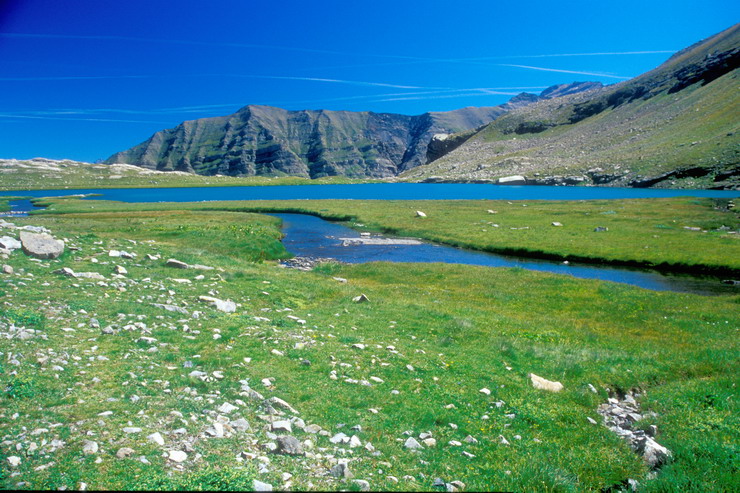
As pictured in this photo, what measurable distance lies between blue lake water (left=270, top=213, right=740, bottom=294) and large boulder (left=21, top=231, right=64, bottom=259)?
29856 millimetres

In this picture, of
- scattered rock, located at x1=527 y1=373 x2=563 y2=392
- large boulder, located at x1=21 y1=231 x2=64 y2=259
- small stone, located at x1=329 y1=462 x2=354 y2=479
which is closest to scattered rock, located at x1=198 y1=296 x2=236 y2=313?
large boulder, located at x1=21 y1=231 x2=64 y2=259

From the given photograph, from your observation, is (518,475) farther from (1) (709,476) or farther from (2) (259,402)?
(2) (259,402)

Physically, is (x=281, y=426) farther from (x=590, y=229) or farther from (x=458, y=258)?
(x=590, y=229)

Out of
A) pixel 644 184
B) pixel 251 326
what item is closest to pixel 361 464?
pixel 251 326

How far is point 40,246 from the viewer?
72.4 ft

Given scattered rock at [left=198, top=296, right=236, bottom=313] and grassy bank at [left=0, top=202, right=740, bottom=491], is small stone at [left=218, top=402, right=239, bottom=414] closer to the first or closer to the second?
grassy bank at [left=0, top=202, right=740, bottom=491]

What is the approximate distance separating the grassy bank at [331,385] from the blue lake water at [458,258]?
49.4 feet

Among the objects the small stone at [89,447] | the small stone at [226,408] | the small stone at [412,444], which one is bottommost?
the small stone at [412,444]

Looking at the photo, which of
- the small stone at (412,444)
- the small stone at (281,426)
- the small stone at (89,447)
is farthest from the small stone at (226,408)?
the small stone at (412,444)

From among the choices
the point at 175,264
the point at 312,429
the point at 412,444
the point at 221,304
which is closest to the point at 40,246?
the point at 175,264

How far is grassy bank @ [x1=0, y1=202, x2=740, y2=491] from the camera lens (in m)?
7.64

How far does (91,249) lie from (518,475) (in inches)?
1105

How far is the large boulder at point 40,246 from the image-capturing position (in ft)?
70.3

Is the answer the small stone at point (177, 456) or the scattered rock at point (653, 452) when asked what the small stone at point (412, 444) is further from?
the scattered rock at point (653, 452)
